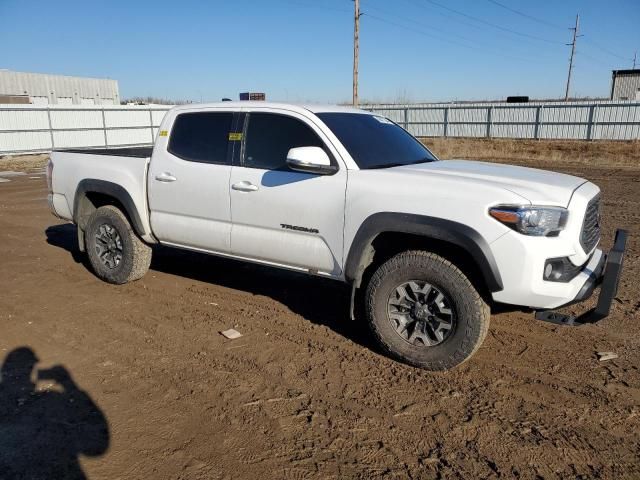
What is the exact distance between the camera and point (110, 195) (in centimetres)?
565

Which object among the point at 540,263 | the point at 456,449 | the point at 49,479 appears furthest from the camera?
→ the point at 540,263

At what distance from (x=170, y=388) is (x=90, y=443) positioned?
2.32 feet

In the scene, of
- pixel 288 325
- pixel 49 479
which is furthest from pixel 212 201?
pixel 49 479

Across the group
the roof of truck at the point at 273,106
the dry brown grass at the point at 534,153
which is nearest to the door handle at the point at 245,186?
the roof of truck at the point at 273,106

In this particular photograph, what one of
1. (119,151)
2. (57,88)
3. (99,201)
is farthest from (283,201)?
(57,88)

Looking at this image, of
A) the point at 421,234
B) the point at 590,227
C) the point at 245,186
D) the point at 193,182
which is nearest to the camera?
the point at 421,234

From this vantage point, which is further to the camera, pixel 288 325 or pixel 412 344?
pixel 288 325

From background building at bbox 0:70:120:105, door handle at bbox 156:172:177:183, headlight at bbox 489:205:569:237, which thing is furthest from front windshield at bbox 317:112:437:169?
background building at bbox 0:70:120:105

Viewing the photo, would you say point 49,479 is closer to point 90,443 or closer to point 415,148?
point 90,443

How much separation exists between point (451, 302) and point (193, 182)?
273 centimetres

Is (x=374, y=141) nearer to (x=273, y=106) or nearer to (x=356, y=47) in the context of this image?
(x=273, y=106)

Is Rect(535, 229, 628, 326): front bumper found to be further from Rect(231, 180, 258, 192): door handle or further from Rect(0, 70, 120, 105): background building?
Rect(0, 70, 120, 105): background building

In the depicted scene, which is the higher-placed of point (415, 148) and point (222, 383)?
point (415, 148)

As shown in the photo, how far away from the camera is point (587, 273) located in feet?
11.9
